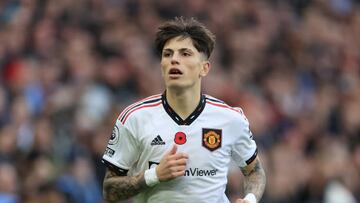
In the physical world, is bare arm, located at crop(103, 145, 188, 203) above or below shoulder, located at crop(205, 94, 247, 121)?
below

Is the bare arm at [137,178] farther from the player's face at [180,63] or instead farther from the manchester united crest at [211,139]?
the player's face at [180,63]

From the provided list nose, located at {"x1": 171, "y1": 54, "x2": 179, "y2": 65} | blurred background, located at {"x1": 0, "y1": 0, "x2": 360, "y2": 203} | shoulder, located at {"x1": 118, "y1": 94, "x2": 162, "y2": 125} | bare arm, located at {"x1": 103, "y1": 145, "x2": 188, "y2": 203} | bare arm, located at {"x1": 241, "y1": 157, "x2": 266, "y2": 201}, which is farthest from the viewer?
blurred background, located at {"x1": 0, "y1": 0, "x2": 360, "y2": 203}

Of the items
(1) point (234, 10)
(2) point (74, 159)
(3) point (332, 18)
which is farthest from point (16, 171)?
(3) point (332, 18)

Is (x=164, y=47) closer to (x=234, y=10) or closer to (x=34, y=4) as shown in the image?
(x=34, y=4)

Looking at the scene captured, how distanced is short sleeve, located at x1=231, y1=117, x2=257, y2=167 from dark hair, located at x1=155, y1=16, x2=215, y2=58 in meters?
0.57

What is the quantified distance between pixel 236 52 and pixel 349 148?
8.14 ft

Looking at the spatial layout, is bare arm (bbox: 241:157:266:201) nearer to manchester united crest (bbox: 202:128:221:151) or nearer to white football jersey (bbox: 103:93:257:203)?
white football jersey (bbox: 103:93:257:203)

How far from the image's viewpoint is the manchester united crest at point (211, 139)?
322 inches

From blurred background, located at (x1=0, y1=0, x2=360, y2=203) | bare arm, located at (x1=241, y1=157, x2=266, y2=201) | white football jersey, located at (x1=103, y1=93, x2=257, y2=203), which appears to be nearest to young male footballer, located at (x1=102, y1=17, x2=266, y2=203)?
white football jersey, located at (x1=103, y1=93, x2=257, y2=203)

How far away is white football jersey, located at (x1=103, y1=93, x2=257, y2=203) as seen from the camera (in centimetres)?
809

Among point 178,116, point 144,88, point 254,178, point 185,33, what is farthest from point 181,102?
point 144,88

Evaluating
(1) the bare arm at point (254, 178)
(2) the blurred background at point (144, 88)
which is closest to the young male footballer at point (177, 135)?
(1) the bare arm at point (254, 178)

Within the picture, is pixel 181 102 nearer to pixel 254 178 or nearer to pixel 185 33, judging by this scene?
pixel 185 33

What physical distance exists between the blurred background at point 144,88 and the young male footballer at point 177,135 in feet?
12.5
